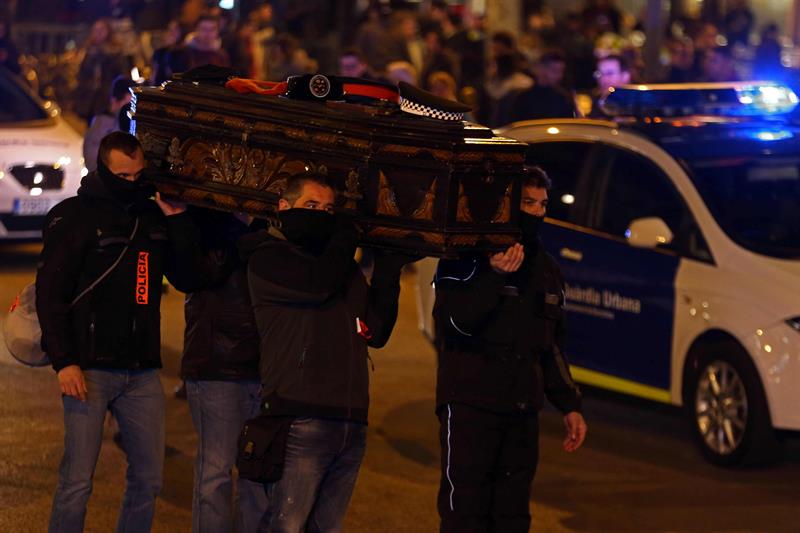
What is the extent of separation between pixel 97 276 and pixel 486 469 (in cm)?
158

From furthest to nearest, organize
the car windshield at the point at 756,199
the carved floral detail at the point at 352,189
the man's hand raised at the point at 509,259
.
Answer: the car windshield at the point at 756,199 → the man's hand raised at the point at 509,259 → the carved floral detail at the point at 352,189

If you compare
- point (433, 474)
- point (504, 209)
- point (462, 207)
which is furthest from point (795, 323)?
point (462, 207)

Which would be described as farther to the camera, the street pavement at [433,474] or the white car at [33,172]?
the white car at [33,172]

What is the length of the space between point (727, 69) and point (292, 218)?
1149 cm

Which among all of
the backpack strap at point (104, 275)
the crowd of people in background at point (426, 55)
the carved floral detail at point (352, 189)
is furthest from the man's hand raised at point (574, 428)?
the crowd of people in background at point (426, 55)

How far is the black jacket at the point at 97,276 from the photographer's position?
6.48 m

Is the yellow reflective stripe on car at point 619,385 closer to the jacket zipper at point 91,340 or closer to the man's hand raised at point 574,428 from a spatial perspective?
the man's hand raised at point 574,428

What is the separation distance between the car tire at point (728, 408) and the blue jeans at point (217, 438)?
318cm

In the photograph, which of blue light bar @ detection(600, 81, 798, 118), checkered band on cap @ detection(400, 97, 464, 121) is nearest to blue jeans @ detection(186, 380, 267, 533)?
checkered band on cap @ detection(400, 97, 464, 121)

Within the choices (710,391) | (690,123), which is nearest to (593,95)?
(690,123)

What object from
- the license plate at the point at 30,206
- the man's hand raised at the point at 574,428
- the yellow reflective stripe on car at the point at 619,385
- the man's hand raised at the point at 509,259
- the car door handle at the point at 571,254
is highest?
the man's hand raised at the point at 509,259

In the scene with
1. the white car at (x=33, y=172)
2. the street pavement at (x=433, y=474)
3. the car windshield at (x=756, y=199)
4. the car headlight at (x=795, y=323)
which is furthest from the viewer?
the white car at (x=33, y=172)

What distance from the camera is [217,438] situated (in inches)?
266

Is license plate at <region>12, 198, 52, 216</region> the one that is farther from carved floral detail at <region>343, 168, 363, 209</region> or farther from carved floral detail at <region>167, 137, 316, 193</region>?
carved floral detail at <region>343, 168, 363, 209</region>
